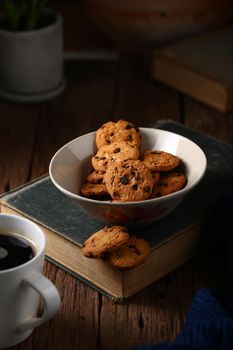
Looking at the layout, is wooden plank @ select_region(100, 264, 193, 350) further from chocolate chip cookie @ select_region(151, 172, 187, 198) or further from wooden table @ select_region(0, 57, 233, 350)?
chocolate chip cookie @ select_region(151, 172, 187, 198)

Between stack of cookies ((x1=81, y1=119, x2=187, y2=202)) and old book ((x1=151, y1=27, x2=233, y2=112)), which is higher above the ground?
stack of cookies ((x1=81, y1=119, x2=187, y2=202))

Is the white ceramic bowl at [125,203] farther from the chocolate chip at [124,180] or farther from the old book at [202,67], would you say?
the old book at [202,67]

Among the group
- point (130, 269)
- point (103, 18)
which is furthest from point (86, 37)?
point (130, 269)

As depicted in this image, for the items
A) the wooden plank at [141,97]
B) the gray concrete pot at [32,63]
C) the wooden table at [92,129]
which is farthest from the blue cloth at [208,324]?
the gray concrete pot at [32,63]

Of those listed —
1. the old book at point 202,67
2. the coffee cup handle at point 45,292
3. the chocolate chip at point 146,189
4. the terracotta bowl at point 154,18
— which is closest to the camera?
the coffee cup handle at point 45,292

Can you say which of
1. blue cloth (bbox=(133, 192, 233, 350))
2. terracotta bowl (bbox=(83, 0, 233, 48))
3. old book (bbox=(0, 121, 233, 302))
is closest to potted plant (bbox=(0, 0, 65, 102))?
terracotta bowl (bbox=(83, 0, 233, 48))

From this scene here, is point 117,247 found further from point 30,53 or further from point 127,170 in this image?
point 30,53
